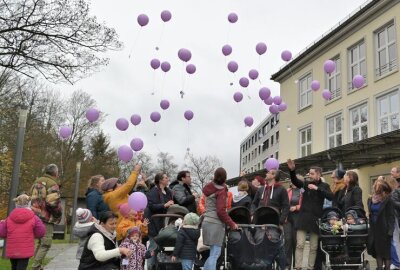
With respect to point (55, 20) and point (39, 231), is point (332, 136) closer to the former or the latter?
point (55, 20)

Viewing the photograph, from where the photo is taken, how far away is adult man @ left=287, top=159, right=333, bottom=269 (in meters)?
7.57

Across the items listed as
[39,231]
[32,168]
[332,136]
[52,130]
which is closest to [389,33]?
[332,136]

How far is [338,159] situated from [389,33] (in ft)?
20.8

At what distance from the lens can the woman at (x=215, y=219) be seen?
630 centimetres

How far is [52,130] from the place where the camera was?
36.3 metres

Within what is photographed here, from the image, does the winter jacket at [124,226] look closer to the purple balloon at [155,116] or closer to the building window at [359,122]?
the purple balloon at [155,116]

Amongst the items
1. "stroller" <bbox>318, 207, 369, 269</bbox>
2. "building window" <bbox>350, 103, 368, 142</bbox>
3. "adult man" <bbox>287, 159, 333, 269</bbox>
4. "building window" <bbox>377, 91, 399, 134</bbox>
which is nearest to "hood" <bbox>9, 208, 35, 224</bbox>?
"adult man" <bbox>287, 159, 333, 269</bbox>

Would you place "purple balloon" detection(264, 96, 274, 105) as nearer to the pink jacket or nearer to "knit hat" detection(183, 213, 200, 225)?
"knit hat" detection(183, 213, 200, 225)

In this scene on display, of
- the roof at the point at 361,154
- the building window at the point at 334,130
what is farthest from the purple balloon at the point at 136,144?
the building window at the point at 334,130

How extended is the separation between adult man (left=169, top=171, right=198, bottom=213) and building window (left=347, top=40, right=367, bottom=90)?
14.8 meters

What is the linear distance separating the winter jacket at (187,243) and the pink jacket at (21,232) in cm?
204

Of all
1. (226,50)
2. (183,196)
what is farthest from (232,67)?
(183,196)

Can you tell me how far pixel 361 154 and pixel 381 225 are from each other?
30.5ft

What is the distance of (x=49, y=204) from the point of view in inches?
294
